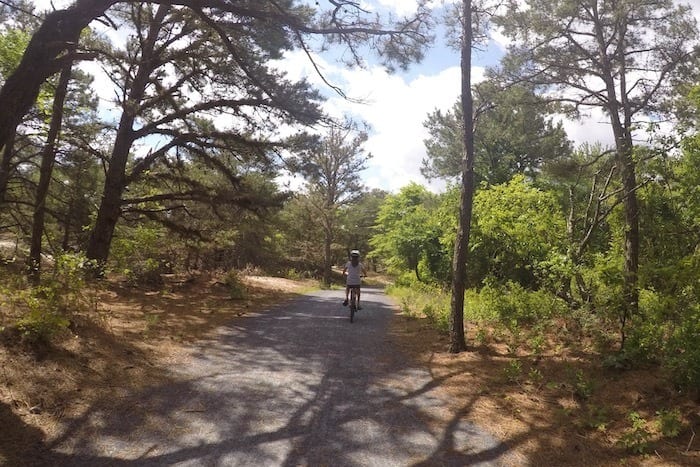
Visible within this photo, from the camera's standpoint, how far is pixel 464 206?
8.08 metres

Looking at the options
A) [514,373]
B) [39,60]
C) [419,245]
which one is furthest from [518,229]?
[419,245]

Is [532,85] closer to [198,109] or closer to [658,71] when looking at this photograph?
[658,71]

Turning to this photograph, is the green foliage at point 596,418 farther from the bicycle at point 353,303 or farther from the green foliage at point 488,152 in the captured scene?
the green foliage at point 488,152

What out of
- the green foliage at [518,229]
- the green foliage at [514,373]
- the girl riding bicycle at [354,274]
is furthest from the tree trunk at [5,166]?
the green foliage at [518,229]

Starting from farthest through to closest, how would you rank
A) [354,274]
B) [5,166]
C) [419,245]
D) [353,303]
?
[419,245]
[354,274]
[353,303]
[5,166]

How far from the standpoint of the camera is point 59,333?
5.54m

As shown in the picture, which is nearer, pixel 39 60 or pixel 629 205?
pixel 39 60

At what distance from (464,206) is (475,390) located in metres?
3.44

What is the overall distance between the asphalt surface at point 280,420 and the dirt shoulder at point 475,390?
29cm

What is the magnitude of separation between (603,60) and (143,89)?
1223 cm

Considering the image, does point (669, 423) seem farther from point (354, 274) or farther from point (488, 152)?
point (488, 152)

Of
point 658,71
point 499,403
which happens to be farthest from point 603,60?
point 499,403

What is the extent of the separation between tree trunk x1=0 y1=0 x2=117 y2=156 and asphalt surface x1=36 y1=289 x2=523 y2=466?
3.04 meters

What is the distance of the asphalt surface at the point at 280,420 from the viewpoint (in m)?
3.68
